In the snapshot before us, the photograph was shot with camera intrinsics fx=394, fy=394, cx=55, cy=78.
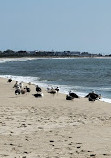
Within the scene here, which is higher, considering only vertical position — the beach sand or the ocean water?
the beach sand

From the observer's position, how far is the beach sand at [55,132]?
980 centimetres

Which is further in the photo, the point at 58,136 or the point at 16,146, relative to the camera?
the point at 58,136

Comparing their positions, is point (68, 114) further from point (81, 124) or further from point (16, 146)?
point (16, 146)

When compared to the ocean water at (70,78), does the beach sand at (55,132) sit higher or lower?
higher

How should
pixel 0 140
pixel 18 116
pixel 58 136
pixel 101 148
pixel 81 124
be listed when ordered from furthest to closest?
pixel 18 116 → pixel 81 124 → pixel 58 136 → pixel 0 140 → pixel 101 148

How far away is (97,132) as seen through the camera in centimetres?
1253

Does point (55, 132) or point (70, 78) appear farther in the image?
point (70, 78)

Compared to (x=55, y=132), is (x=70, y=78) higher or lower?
lower

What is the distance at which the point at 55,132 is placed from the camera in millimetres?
12477

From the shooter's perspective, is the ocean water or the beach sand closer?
the beach sand

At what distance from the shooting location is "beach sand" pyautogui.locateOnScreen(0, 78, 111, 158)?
9.80 metres

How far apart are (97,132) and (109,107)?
729 cm

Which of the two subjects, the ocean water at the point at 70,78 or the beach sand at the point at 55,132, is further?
the ocean water at the point at 70,78

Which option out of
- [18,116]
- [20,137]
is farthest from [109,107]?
[20,137]
